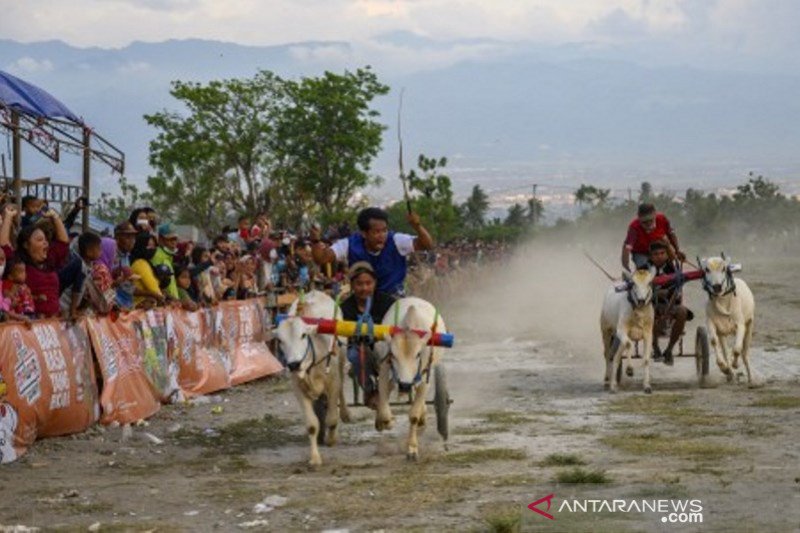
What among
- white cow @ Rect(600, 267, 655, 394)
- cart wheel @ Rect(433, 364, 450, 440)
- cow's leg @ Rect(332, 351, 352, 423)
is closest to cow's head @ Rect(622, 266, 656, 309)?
white cow @ Rect(600, 267, 655, 394)

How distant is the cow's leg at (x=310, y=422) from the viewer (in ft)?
43.8

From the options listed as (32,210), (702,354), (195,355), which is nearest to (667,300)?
(702,354)

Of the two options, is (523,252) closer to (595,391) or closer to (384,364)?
(595,391)

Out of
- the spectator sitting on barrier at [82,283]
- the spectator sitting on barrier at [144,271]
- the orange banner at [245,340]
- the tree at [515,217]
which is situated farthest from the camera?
the tree at [515,217]

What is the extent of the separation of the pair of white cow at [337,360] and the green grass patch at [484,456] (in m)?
0.35

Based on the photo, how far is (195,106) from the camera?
58.2 m

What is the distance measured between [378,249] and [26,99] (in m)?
10.6

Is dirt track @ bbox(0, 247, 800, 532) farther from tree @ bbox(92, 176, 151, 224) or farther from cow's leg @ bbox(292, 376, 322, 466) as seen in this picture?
tree @ bbox(92, 176, 151, 224)

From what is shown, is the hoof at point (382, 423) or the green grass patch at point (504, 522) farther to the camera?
the hoof at point (382, 423)

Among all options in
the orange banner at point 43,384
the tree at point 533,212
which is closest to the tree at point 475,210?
the tree at point 533,212

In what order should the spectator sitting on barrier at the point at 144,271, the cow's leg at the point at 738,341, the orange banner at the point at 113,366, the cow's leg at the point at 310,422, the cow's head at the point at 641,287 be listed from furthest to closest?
the cow's leg at the point at 738,341 → the cow's head at the point at 641,287 → the spectator sitting on barrier at the point at 144,271 → the orange banner at the point at 113,366 → the cow's leg at the point at 310,422

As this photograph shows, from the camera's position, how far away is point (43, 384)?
14711 mm

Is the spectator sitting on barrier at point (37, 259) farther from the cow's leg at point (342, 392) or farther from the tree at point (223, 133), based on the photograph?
the tree at point (223, 133)

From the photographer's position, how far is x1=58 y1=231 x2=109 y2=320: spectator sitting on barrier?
15836mm
